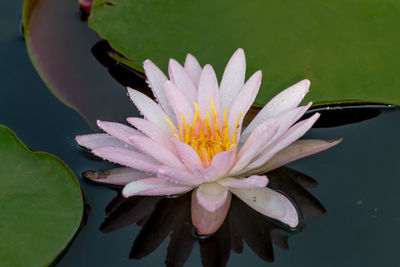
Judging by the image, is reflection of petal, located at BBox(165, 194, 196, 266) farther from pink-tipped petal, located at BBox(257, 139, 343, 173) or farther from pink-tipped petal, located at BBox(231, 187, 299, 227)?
pink-tipped petal, located at BBox(257, 139, 343, 173)

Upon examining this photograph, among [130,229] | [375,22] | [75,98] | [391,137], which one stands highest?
[375,22]

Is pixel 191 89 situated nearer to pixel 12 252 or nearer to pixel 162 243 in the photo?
pixel 162 243

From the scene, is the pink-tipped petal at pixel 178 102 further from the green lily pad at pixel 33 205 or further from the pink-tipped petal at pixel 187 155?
the green lily pad at pixel 33 205

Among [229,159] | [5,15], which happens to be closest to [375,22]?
[229,159]

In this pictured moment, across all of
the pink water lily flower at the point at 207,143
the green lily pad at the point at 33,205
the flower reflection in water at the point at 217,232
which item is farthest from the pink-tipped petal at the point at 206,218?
the green lily pad at the point at 33,205

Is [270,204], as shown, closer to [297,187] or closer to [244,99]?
[297,187]

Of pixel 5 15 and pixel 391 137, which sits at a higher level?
pixel 391 137

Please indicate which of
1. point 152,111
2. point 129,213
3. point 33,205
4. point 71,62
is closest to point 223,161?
point 152,111
